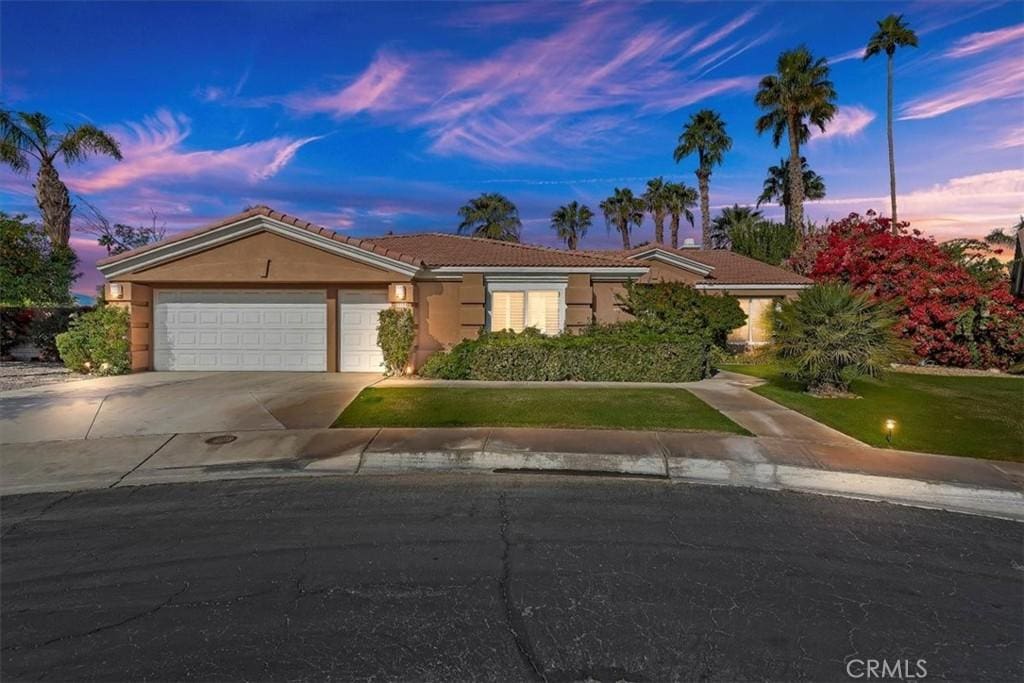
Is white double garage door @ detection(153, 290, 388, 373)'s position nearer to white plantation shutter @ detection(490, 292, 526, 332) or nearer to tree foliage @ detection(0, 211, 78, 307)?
white plantation shutter @ detection(490, 292, 526, 332)

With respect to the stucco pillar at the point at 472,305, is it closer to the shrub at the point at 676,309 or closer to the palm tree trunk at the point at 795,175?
the shrub at the point at 676,309

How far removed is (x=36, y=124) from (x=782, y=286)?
31133 mm

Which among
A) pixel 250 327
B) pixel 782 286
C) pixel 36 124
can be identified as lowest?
pixel 250 327

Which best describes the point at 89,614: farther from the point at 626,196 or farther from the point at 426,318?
the point at 626,196

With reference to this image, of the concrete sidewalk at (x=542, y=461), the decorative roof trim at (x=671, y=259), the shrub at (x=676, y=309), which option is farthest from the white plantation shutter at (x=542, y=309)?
the concrete sidewalk at (x=542, y=461)

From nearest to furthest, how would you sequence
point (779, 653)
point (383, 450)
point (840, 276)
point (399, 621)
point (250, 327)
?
point (779, 653) < point (399, 621) < point (383, 450) < point (250, 327) < point (840, 276)

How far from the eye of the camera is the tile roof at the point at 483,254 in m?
16.0

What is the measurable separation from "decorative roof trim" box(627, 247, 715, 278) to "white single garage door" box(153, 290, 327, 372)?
11.0 metres

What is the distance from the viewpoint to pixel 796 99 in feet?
112

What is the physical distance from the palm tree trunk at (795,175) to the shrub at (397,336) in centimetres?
3114

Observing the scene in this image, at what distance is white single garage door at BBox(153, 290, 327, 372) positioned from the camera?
15.2m

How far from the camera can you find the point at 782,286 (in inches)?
839

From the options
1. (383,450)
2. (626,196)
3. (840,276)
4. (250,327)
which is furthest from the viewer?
(626,196)

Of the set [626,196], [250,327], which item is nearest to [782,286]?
[250,327]
